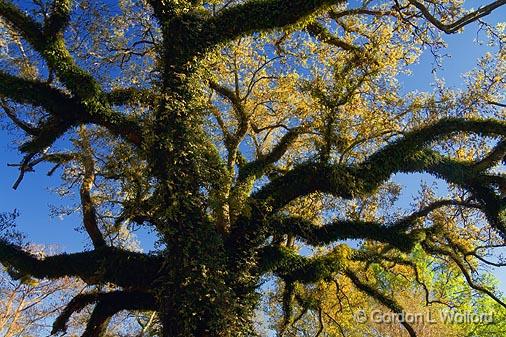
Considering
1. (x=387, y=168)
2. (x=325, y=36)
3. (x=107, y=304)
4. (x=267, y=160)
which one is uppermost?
(x=325, y=36)

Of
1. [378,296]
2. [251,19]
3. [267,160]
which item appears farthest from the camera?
[378,296]

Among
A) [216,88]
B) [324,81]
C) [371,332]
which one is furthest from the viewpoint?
[371,332]

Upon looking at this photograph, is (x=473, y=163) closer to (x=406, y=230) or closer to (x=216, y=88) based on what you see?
(x=406, y=230)

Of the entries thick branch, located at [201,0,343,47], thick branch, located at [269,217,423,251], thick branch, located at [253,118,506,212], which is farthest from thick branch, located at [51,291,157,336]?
thick branch, located at [201,0,343,47]

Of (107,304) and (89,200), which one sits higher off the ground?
(89,200)

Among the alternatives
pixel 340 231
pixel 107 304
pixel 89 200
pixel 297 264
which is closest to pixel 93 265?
pixel 107 304

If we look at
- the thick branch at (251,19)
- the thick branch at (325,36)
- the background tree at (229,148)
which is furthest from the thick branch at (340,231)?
the thick branch at (325,36)

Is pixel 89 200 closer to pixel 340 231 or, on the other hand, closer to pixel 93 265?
pixel 93 265

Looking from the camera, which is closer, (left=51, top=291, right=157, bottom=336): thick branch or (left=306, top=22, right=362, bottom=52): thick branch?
(left=51, top=291, right=157, bottom=336): thick branch

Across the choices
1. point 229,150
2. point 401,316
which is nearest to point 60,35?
point 229,150

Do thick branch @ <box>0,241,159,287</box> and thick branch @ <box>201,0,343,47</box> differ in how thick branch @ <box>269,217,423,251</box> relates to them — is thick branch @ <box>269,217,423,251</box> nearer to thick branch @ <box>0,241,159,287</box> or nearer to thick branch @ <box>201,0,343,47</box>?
thick branch @ <box>0,241,159,287</box>

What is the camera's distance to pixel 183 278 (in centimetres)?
742

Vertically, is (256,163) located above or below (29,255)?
above

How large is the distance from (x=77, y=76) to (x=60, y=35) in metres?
1.08
